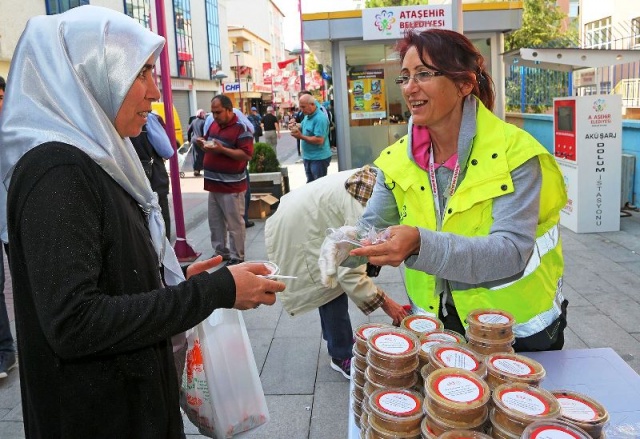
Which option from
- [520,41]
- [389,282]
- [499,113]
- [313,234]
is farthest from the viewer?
[520,41]

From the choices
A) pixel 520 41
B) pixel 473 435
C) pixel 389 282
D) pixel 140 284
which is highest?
pixel 520 41

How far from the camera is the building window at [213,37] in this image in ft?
130

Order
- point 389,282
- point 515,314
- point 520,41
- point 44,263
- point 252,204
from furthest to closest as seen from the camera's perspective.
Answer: point 520,41, point 252,204, point 389,282, point 515,314, point 44,263

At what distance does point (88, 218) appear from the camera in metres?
1.38

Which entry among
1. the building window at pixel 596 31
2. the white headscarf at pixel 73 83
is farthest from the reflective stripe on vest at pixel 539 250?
the building window at pixel 596 31

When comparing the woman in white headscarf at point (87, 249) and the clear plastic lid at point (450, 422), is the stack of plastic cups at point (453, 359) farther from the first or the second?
the woman in white headscarf at point (87, 249)

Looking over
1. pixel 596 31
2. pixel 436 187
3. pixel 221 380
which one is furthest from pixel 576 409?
pixel 596 31

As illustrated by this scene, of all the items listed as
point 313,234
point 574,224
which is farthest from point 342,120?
point 313,234

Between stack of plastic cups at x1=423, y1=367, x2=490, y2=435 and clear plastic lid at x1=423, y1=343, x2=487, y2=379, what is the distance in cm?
8

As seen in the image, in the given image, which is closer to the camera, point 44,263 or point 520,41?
point 44,263

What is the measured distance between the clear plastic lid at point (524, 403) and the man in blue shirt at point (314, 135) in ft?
26.7

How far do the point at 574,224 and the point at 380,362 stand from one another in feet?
21.9

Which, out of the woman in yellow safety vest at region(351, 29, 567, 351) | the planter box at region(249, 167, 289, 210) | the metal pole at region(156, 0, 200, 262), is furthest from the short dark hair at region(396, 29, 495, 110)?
the planter box at region(249, 167, 289, 210)

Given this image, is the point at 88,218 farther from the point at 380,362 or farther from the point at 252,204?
the point at 252,204
